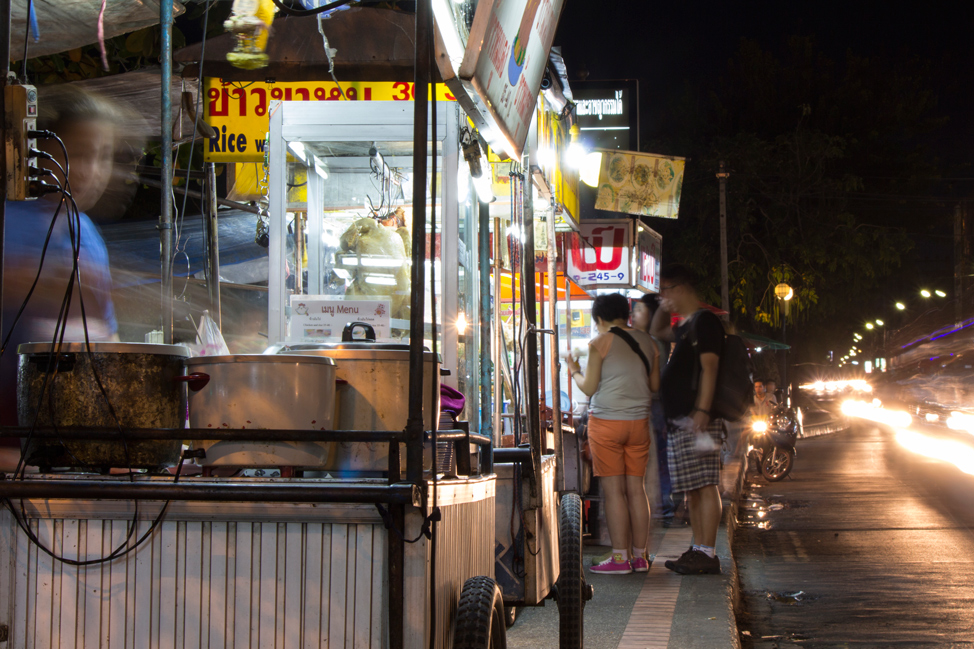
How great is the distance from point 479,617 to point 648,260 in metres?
12.5

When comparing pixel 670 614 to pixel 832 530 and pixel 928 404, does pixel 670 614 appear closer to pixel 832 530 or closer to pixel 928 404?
pixel 832 530

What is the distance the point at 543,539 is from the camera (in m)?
4.18

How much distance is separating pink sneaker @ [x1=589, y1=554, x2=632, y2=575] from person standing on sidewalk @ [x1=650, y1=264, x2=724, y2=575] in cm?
32

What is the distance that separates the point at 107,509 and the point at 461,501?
3.27 ft

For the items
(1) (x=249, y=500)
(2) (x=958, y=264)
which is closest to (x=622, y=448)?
(1) (x=249, y=500)

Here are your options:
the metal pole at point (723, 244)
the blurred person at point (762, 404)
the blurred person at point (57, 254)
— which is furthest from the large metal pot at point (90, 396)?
Result: the metal pole at point (723, 244)

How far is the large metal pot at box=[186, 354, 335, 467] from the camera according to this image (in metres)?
2.37

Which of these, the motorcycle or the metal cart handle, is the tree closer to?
the motorcycle

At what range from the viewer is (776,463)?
47.5 ft

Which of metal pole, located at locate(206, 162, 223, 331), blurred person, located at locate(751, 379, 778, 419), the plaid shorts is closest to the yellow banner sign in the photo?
metal pole, located at locate(206, 162, 223, 331)

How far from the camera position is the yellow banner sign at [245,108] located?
6.21 metres

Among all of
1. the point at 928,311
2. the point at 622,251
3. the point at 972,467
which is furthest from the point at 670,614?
the point at 928,311

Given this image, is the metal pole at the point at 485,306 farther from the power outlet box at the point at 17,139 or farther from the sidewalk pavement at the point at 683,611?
the power outlet box at the point at 17,139

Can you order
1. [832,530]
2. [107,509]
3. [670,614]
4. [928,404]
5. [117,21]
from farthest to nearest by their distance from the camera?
[928,404], [832,530], [670,614], [117,21], [107,509]
